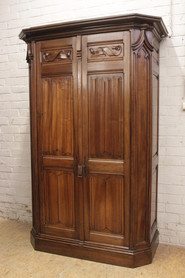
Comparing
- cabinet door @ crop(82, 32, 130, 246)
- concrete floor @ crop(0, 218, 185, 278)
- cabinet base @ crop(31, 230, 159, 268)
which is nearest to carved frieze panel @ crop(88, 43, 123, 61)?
cabinet door @ crop(82, 32, 130, 246)

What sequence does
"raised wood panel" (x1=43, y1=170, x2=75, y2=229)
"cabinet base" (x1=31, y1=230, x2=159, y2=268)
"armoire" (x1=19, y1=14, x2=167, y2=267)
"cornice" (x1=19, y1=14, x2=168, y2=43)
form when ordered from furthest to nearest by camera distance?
"raised wood panel" (x1=43, y1=170, x2=75, y2=229) → "cabinet base" (x1=31, y1=230, x2=159, y2=268) → "armoire" (x1=19, y1=14, x2=167, y2=267) → "cornice" (x1=19, y1=14, x2=168, y2=43)

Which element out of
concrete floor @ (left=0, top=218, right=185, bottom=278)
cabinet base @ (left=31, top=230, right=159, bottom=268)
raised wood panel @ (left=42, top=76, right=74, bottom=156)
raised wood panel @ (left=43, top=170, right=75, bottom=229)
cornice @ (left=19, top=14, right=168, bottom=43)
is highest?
Answer: cornice @ (left=19, top=14, right=168, bottom=43)

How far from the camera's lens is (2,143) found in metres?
3.79

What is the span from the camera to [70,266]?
2697 mm

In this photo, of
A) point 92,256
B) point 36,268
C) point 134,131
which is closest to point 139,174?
point 134,131

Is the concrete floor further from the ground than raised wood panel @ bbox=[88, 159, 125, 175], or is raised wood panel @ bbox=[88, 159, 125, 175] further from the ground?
raised wood panel @ bbox=[88, 159, 125, 175]

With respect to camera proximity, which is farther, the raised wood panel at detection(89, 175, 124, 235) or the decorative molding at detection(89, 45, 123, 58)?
the raised wood panel at detection(89, 175, 124, 235)

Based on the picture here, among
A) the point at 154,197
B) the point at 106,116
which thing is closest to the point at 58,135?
the point at 106,116

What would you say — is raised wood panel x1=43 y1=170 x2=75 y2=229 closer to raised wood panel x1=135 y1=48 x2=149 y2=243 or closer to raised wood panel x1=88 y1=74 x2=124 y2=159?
raised wood panel x1=88 y1=74 x2=124 y2=159

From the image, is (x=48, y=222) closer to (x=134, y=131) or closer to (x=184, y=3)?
(x=134, y=131)

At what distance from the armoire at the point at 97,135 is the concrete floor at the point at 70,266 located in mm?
83

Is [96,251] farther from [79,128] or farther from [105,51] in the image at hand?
[105,51]

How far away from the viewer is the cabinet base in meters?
2.67

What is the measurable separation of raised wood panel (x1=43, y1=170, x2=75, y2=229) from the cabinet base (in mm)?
172
